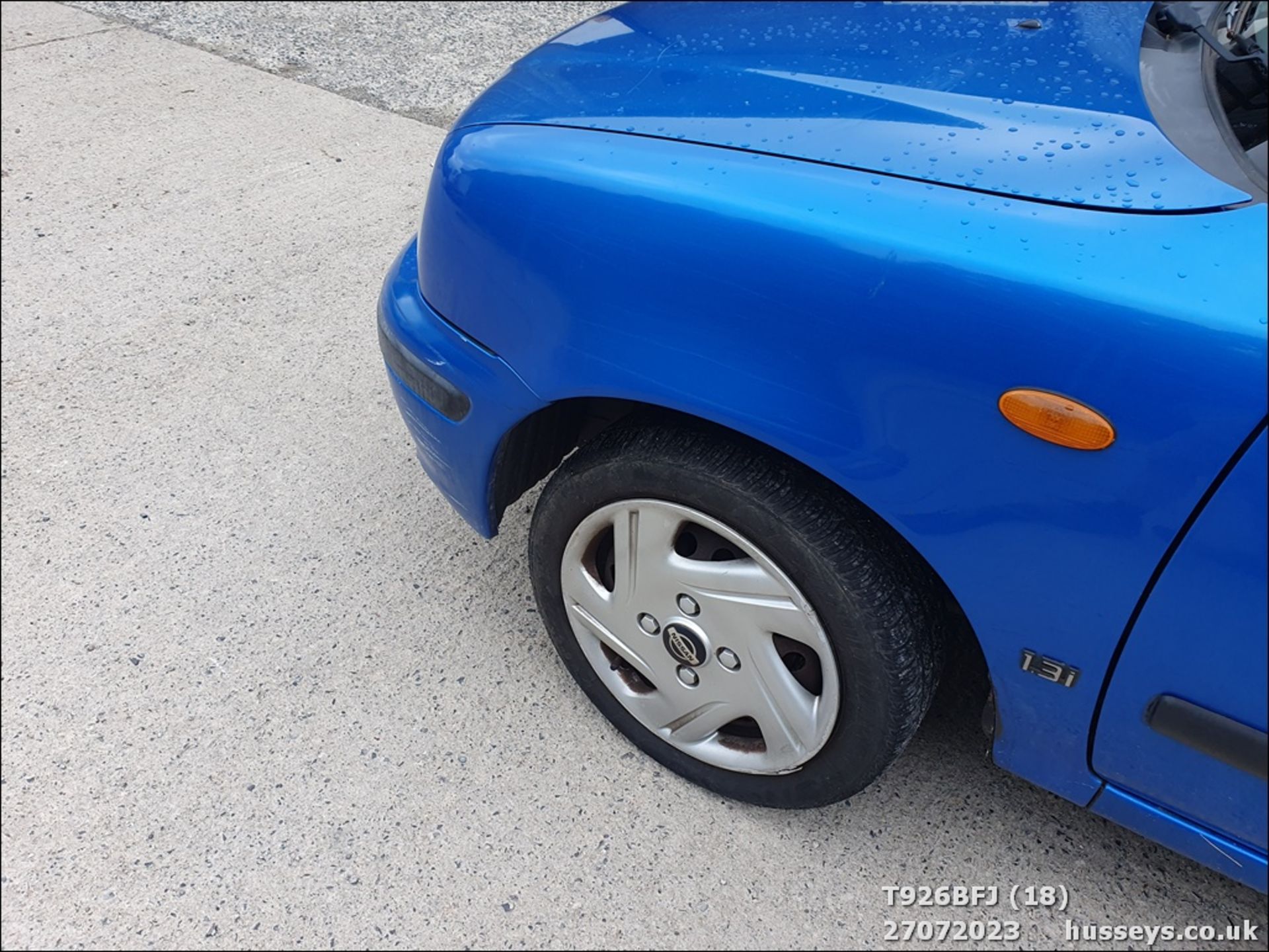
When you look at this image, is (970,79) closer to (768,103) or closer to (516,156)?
(768,103)

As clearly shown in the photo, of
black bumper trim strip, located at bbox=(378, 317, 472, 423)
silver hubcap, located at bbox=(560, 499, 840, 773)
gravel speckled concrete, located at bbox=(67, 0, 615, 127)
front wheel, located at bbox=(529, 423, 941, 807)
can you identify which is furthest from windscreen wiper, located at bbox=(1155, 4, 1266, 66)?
gravel speckled concrete, located at bbox=(67, 0, 615, 127)

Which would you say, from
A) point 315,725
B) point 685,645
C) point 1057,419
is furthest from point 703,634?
point 315,725

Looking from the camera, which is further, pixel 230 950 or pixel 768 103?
pixel 230 950

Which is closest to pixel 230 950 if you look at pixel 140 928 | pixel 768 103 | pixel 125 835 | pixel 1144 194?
pixel 140 928

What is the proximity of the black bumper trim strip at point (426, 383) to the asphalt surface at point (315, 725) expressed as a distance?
2.05ft

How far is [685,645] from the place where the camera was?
1.74m

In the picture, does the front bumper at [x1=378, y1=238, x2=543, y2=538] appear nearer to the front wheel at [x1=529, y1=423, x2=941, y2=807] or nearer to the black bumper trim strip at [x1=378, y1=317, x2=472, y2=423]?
the black bumper trim strip at [x1=378, y1=317, x2=472, y2=423]

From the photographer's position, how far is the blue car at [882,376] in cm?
117

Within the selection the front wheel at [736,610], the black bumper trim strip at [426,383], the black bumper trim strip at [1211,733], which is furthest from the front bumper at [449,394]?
the black bumper trim strip at [1211,733]

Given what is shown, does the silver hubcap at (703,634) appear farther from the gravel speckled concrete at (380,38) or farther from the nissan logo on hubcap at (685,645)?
the gravel speckled concrete at (380,38)

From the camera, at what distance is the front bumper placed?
177 cm

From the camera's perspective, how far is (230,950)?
1721 mm

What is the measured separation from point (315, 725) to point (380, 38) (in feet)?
14.6

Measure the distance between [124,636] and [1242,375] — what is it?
2.21 meters
